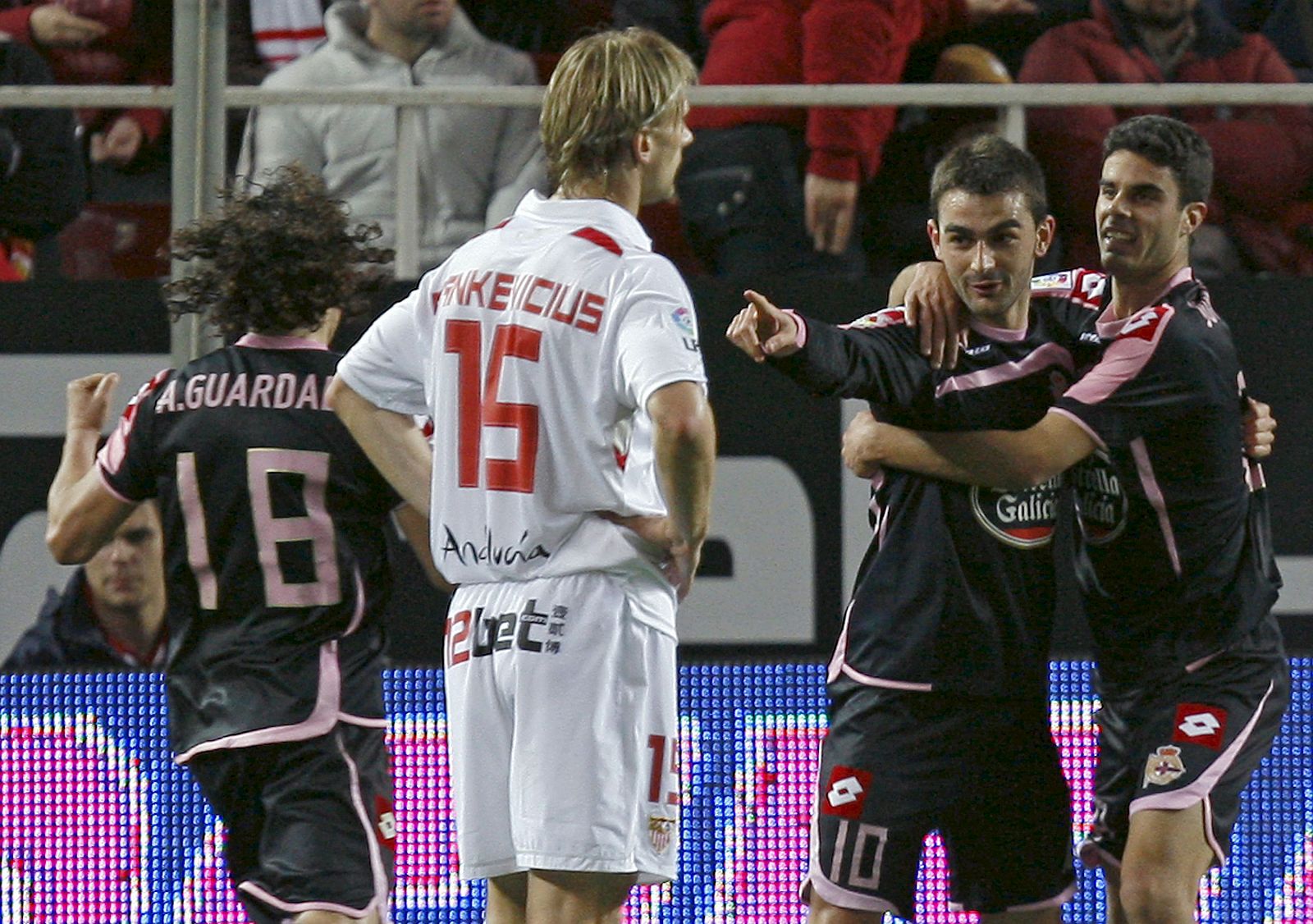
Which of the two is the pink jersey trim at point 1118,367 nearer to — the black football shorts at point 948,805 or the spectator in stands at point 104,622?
the black football shorts at point 948,805

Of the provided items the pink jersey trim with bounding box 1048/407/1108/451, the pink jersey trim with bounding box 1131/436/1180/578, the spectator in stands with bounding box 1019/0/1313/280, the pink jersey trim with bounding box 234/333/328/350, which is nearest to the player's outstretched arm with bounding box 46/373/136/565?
the pink jersey trim with bounding box 234/333/328/350

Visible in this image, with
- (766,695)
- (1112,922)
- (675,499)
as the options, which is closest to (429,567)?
(675,499)

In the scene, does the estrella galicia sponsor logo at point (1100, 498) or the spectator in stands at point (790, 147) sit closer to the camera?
the estrella galicia sponsor logo at point (1100, 498)

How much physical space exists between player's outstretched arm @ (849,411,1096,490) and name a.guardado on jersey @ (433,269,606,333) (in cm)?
93

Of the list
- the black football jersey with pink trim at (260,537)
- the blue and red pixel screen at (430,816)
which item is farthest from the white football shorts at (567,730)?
the blue and red pixel screen at (430,816)

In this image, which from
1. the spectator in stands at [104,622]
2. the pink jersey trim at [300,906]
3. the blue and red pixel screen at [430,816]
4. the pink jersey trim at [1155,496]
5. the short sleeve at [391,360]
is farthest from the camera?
the spectator in stands at [104,622]

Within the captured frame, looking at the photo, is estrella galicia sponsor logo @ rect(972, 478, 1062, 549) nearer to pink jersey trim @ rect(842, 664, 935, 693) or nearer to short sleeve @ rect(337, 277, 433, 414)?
pink jersey trim @ rect(842, 664, 935, 693)

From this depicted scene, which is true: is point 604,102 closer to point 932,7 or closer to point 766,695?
point 766,695

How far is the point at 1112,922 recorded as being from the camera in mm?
3812

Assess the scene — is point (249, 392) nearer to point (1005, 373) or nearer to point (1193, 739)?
point (1005, 373)

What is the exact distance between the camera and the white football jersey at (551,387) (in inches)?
113

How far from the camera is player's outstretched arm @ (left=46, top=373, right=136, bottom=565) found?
355cm

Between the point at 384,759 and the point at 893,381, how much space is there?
1.31 m

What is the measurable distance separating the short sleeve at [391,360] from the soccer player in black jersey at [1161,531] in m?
0.96
